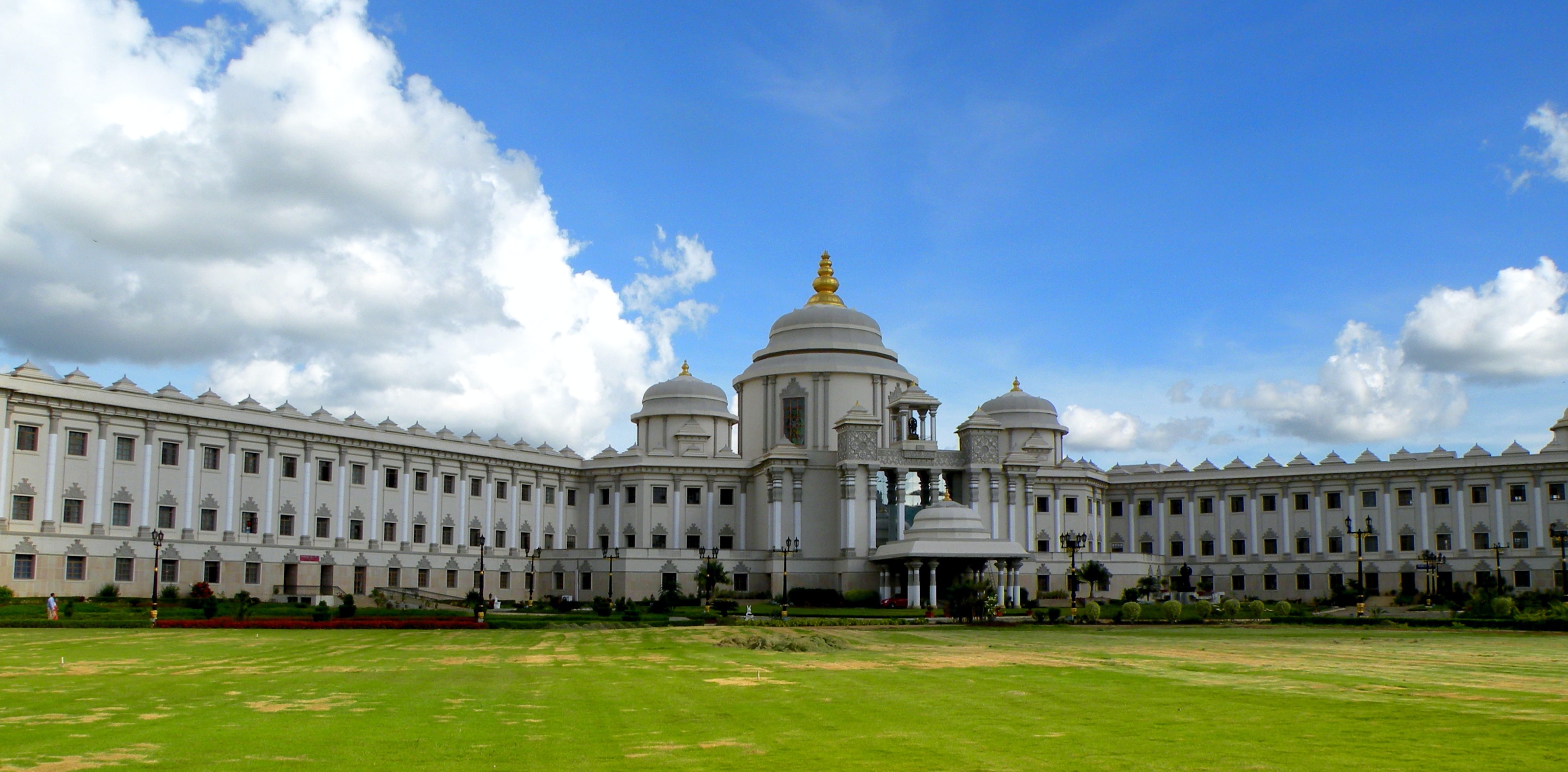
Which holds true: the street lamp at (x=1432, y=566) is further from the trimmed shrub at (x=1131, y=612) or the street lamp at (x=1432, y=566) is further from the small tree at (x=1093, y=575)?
the trimmed shrub at (x=1131, y=612)

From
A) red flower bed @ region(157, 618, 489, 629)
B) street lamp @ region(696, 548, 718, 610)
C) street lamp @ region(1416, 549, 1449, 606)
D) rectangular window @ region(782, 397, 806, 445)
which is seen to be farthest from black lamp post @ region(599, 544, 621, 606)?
street lamp @ region(1416, 549, 1449, 606)

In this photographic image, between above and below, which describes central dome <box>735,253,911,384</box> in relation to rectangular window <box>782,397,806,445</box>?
above

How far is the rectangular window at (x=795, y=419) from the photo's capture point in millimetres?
97500

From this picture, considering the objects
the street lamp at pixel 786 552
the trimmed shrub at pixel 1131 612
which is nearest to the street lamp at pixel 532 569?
Answer: the street lamp at pixel 786 552

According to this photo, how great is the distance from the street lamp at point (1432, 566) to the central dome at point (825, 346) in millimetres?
38595

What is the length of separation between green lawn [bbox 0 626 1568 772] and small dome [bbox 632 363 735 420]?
6682 cm

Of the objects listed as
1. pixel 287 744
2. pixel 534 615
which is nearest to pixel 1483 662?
pixel 287 744

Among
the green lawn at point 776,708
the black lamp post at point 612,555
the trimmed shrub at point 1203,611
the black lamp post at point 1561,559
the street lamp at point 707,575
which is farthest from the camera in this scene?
the black lamp post at point 612,555

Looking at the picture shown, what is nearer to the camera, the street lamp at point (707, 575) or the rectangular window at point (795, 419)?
the street lamp at point (707, 575)

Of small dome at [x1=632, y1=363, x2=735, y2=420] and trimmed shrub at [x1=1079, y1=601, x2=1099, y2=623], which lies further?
small dome at [x1=632, y1=363, x2=735, y2=420]

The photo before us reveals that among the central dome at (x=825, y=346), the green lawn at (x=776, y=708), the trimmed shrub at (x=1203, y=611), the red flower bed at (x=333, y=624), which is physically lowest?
the trimmed shrub at (x=1203, y=611)

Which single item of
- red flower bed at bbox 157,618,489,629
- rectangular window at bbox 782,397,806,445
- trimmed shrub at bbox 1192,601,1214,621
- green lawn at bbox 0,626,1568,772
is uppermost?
rectangular window at bbox 782,397,806,445

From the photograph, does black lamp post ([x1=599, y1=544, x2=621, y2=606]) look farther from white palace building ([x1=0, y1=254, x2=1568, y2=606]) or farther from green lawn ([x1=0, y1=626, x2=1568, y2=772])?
green lawn ([x1=0, y1=626, x2=1568, y2=772])

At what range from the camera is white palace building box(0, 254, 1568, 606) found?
6794cm
